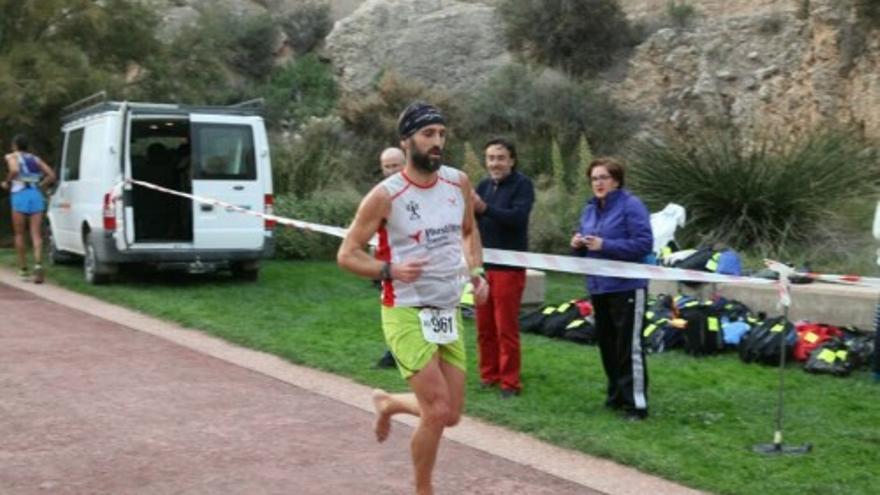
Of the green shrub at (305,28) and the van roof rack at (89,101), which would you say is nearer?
the van roof rack at (89,101)

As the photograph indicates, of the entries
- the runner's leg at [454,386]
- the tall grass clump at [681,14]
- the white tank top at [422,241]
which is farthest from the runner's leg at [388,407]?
the tall grass clump at [681,14]

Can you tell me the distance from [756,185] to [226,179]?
695cm

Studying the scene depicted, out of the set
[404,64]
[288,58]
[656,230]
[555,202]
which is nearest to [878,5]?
[555,202]

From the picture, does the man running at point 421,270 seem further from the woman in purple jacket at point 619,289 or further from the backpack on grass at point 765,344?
the backpack on grass at point 765,344

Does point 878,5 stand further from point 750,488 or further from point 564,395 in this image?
point 750,488

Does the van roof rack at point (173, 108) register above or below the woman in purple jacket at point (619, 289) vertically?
above

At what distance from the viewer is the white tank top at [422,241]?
5.36 metres

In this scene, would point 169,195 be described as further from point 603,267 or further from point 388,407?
point 388,407

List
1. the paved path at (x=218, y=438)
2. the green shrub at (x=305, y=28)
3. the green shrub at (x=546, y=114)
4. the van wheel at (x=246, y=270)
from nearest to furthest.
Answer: the paved path at (x=218, y=438) → the van wheel at (x=246, y=270) → the green shrub at (x=546, y=114) → the green shrub at (x=305, y=28)

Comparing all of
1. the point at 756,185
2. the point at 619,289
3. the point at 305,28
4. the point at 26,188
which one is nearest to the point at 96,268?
the point at 26,188

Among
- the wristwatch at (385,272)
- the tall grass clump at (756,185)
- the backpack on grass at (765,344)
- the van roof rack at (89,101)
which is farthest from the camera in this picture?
the van roof rack at (89,101)

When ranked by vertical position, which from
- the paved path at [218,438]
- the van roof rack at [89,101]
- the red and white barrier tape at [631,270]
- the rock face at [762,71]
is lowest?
the paved path at [218,438]

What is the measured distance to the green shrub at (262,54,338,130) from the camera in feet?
118

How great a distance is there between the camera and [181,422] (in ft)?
23.9
